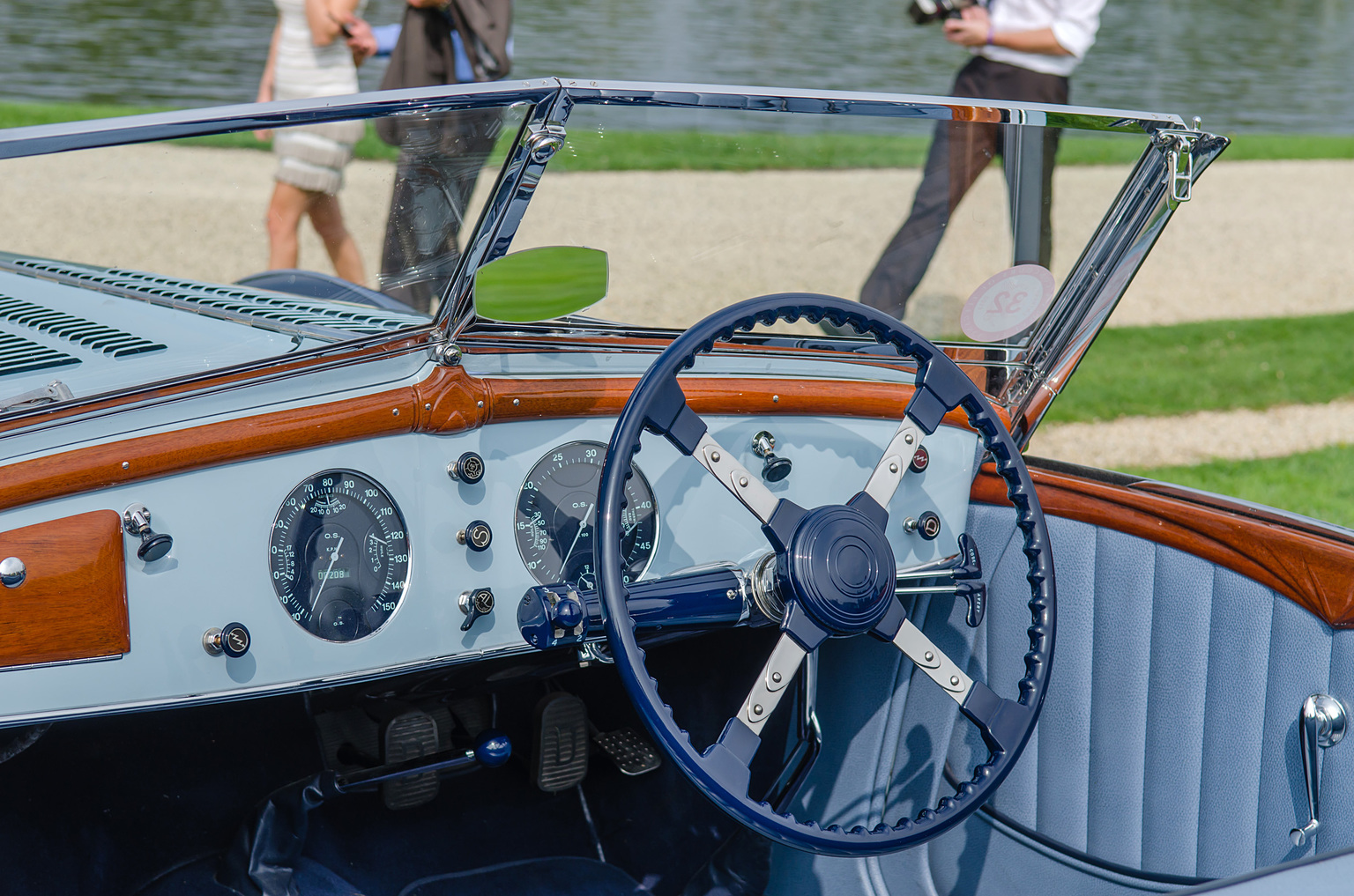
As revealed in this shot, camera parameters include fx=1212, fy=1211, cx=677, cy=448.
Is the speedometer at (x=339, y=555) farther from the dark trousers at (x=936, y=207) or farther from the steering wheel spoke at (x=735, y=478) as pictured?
the dark trousers at (x=936, y=207)

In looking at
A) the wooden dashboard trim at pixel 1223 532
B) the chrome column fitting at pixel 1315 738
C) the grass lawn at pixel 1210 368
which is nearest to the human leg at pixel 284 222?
the wooden dashboard trim at pixel 1223 532

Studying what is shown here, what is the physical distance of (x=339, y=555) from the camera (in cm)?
172

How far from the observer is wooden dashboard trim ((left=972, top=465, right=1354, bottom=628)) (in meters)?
1.80

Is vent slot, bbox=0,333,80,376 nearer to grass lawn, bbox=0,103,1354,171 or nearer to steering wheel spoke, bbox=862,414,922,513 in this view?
grass lawn, bbox=0,103,1354,171

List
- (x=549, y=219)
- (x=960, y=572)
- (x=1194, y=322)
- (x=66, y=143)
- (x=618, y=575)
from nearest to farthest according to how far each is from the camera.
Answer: (x=66, y=143)
(x=618, y=575)
(x=549, y=219)
(x=960, y=572)
(x=1194, y=322)

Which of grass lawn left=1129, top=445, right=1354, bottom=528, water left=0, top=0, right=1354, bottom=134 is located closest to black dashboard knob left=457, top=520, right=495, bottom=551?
grass lawn left=1129, top=445, right=1354, bottom=528

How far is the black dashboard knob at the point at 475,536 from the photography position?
1.79 meters

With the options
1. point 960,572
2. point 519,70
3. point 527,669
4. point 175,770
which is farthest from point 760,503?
point 519,70

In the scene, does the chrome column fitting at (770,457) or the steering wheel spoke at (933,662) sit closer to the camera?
the steering wheel spoke at (933,662)

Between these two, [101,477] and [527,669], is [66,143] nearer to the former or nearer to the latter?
[101,477]

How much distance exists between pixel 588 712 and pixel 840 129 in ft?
4.02

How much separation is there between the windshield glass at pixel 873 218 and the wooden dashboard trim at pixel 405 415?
0.46 ft

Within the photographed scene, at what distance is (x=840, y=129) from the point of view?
205 centimetres

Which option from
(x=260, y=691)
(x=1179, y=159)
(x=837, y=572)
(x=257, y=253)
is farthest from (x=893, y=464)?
(x=257, y=253)
